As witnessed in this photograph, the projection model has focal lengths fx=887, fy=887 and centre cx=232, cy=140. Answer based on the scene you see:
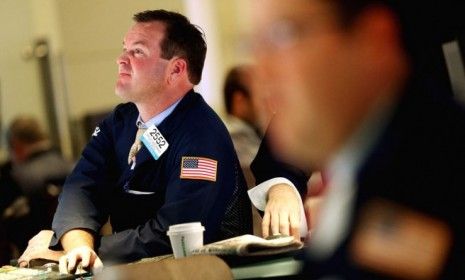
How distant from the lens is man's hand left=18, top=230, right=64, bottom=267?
2211 mm

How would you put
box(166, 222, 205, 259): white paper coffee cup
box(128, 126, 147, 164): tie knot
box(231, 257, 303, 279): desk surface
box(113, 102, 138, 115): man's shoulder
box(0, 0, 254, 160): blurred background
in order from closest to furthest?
box(231, 257, 303, 279): desk surface, box(166, 222, 205, 259): white paper coffee cup, box(128, 126, 147, 164): tie knot, box(113, 102, 138, 115): man's shoulder, box(0, 0, 254, 160): blurred background

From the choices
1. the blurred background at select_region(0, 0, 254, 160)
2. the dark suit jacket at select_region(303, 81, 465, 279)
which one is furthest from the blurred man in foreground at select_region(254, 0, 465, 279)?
the blurred background at select_region(0, 0, 254, 160)

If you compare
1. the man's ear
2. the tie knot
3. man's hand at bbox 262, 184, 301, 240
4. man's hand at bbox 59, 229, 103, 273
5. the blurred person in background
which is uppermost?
the man's ear

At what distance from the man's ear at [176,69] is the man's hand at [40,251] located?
52cm

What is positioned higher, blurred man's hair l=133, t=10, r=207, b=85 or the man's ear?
blurred man's hair l=133, t=10, r=207, b=85

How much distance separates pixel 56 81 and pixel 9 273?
4.04 metres

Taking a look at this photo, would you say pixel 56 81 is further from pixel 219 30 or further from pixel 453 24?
pixel 453 24

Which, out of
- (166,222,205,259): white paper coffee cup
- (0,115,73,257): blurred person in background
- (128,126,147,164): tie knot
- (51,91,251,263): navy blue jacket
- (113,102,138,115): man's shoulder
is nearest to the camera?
(166,222,205,259): white paper coffee cup

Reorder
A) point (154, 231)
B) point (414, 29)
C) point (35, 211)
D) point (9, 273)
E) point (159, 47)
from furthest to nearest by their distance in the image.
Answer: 1. point (35, 211)
2. point (159, 47)
3. point (154, 231)
4. point (9, 273)
5. point (414, 29)

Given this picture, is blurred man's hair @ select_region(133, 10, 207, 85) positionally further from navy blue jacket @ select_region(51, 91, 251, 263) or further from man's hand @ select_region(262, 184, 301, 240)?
man's hand @ select_region(262, 184, 301, 240)

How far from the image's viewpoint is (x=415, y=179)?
811 mm

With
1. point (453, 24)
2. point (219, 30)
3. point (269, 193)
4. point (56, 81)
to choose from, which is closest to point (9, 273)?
point (269, 193)

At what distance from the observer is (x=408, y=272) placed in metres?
0.81

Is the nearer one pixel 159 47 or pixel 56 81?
pixel 159 47
